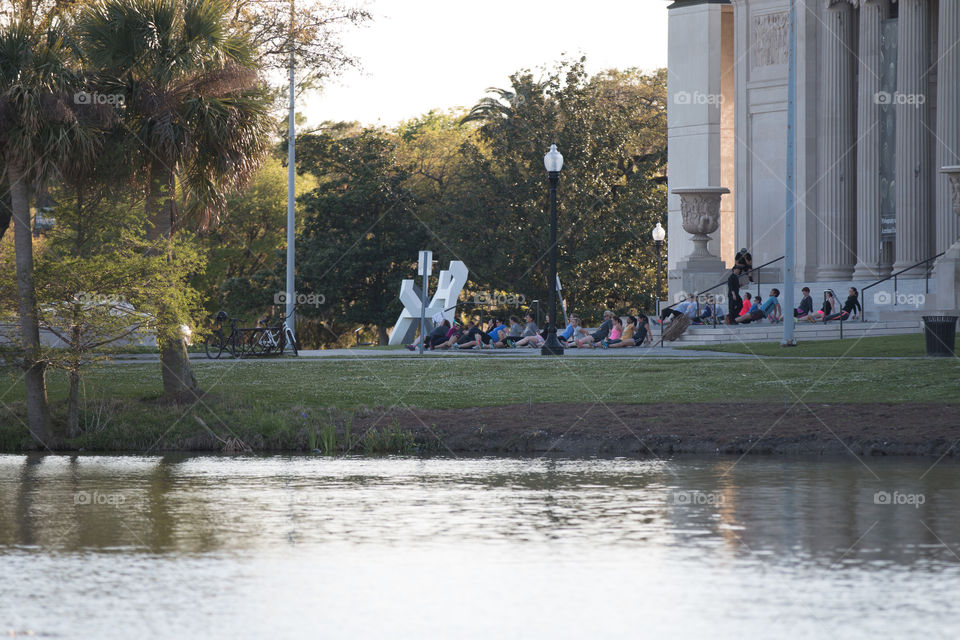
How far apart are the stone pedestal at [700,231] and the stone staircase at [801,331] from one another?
25.3ft

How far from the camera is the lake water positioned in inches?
359

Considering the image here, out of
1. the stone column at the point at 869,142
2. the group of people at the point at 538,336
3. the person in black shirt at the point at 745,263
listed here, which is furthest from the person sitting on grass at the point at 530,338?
the stone column at the point at 869,142

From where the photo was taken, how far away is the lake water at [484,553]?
9.11m

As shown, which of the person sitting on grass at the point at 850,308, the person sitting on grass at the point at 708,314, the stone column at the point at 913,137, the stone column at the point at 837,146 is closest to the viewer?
the person sitting on grass at the point at 850,308

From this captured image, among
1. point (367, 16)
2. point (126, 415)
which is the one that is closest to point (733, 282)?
point (367, 16)

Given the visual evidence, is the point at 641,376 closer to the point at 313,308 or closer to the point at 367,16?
the point at 367,16

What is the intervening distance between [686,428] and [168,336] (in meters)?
8.72

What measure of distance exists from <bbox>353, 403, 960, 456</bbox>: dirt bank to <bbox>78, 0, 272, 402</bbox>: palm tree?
4929 mm

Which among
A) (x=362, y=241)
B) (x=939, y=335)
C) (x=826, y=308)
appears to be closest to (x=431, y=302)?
(x=362, y=241)

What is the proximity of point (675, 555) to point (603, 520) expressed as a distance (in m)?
2.14

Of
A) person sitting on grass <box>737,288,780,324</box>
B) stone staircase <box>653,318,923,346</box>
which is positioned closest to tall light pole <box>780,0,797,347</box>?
stone staircase <box>653,318,923,346</box>

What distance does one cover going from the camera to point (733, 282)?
37.7m

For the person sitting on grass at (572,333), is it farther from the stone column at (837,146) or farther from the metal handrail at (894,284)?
the stone column at (837,146)

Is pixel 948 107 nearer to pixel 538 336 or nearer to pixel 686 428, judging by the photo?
pixel 538 336
